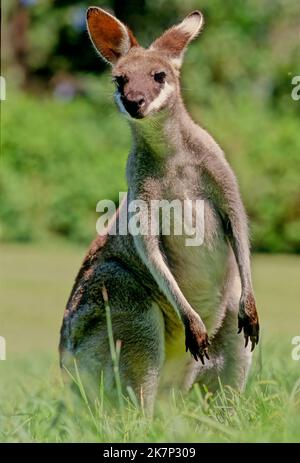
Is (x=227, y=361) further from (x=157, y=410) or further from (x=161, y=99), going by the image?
(x=161, y=99)

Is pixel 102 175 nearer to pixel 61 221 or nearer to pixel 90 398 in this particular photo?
pixel 61 221

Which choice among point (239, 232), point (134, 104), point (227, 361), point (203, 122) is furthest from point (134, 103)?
point (203, 122)

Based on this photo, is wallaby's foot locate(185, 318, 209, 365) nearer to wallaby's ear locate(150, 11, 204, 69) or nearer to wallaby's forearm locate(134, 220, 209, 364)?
wallaby's forearm locate(134, 220, 209, 364)

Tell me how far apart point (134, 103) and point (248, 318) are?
1.23 metres

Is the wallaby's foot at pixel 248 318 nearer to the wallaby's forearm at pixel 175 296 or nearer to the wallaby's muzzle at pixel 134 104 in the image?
the wallaby's forearm at pixel 175 296

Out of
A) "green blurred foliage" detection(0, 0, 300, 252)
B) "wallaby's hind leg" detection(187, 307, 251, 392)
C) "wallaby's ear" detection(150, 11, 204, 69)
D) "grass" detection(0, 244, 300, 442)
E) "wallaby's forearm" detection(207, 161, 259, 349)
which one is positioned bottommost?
"grass" detection(0, 244, 300, 442)

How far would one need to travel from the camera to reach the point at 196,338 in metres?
4.84

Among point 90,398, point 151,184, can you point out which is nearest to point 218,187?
point 151,184

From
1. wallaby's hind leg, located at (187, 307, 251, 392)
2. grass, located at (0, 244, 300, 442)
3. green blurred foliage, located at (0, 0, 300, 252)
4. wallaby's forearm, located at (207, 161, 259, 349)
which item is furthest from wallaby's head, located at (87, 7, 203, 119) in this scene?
green blurred foliage, located at (0, 0, 300, 252)

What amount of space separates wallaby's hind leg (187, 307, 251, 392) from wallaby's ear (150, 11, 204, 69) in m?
1.37

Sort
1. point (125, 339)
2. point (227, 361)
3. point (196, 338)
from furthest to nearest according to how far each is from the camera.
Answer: point (227, 361), point (125, 339), point (196, 338)

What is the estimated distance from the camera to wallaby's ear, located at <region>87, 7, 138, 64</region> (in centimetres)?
507

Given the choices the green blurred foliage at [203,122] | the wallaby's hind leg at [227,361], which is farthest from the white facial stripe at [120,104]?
the green blurred foliage at [203,122]
